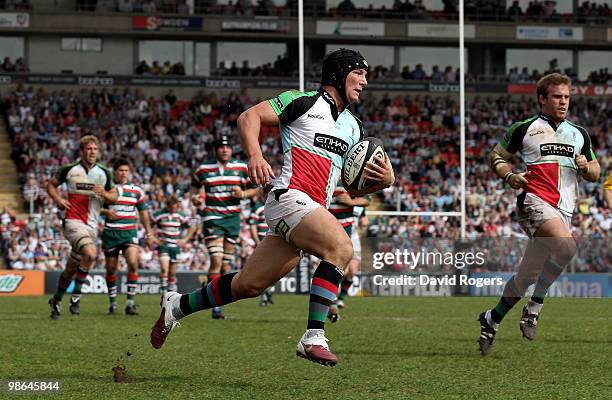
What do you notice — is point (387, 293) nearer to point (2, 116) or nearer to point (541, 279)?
point (541, 279)

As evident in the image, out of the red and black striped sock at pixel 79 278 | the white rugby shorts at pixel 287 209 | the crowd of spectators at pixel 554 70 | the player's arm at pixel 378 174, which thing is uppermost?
the crowd of spectators at pixel 554 70

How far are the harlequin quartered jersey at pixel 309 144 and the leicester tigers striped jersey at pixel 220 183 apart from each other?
24.6 feet

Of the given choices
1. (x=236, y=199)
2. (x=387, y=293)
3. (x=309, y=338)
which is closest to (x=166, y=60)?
(x=387, y=293)

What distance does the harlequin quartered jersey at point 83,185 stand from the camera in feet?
47.5

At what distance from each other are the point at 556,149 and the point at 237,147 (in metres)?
27.5

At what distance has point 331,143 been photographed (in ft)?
23.8

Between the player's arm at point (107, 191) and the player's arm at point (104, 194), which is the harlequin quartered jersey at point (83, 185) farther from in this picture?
the player's arm at point (104, 194)

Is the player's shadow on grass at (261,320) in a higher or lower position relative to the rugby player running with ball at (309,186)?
lower

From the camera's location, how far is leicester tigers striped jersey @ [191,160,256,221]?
1474cm

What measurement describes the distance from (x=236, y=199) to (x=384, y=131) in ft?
83.3

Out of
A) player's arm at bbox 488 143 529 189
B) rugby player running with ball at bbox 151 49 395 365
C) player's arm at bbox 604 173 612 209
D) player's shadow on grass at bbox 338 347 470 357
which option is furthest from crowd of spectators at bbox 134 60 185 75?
rugby player running with ball at bbox 151 49 395 365

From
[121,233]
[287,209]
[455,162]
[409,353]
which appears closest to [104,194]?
[121,233]

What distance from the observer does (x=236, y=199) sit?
1480cm

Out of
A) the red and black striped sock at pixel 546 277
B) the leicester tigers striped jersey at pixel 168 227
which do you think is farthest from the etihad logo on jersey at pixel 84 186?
the red and black striped sock at pixel 546 277
